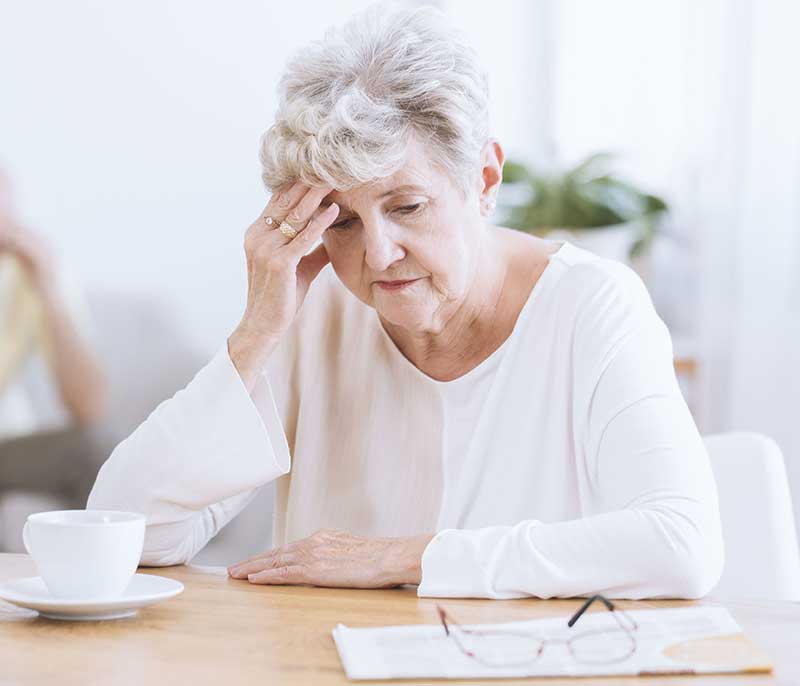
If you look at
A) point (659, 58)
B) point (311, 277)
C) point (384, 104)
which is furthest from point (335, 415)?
point (659, 58)

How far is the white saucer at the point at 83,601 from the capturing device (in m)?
0.97

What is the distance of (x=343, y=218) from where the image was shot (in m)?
1.41

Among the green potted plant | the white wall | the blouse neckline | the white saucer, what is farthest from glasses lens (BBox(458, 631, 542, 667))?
the white wall

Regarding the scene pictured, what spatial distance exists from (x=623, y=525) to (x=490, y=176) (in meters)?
0.54

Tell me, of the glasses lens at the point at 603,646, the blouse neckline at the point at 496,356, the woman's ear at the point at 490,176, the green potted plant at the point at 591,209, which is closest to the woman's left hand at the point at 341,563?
the glasses lens at the point at 603,646

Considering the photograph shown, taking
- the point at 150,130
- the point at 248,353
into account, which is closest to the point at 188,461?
the point at 248,353

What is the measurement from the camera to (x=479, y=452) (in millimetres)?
1510

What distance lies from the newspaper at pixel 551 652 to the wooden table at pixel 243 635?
0.5 inches

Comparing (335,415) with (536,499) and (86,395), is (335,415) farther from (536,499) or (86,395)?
(86,395)

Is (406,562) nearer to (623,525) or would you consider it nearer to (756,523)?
(623,525)

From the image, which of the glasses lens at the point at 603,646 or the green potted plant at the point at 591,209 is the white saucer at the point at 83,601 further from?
the green potted plant at the point at 591,209

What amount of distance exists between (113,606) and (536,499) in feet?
2.16

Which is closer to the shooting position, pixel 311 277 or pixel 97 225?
pixel 311 277

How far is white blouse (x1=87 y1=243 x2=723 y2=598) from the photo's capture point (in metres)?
1.13
